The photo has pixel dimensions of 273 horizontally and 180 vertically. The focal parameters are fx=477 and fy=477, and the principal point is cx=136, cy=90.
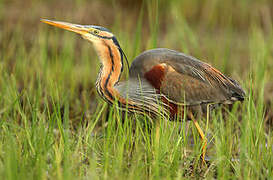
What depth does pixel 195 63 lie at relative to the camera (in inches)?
142

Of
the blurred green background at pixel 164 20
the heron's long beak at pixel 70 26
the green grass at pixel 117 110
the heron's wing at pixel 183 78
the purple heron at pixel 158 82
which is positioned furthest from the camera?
the blurred green background at pixel 164 20

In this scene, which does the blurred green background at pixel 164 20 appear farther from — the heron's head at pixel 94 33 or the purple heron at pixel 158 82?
the heron's head at pixel 94 33

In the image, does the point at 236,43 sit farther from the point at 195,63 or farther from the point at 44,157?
the point at 44,157

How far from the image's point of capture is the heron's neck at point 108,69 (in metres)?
3.31

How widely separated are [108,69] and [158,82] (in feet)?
1.32

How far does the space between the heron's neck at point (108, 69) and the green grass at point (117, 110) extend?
225 millimetres

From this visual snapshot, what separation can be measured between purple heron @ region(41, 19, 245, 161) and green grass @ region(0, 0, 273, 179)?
0.12 m

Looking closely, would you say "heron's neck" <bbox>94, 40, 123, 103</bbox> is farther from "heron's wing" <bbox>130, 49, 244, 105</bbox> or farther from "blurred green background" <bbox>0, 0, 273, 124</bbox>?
"blurred green background" <bbox>0, 0, 273, 124</bbox>

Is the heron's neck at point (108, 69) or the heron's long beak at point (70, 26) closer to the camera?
the heron's long beak at point (70, 26)

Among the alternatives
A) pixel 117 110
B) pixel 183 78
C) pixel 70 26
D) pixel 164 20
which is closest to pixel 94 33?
pixel 70 26

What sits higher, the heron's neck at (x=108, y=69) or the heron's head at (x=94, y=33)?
the heron's head at (x=94, y=33)

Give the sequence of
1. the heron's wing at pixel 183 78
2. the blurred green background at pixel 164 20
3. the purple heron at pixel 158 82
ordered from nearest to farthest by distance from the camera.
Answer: the purple heron at pixel 158 82 < the heron's wing at pixel 183 78 < the blurred green background at pixel 164 20

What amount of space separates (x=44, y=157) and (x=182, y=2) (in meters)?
6.09

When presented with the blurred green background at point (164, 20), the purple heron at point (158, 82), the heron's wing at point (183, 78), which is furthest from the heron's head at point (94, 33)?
the blurred green background at point (164, 20)
